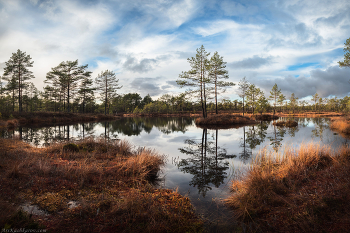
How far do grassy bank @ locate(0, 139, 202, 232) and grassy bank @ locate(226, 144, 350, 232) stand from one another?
4.70 feet

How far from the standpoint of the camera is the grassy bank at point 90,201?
336 cm

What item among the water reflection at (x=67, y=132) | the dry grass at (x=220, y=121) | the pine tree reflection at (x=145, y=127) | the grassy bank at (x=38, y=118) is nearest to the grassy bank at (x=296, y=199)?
the water reflection at (x=67, y=132)

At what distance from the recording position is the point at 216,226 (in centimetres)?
393

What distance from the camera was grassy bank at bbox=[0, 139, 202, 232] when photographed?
3.36 m

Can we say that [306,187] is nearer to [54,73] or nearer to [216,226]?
[216,226]

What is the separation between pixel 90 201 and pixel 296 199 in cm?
519

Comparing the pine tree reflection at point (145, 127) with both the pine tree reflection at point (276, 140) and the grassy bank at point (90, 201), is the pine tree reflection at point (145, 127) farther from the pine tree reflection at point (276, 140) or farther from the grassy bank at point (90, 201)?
the grassy bank at point (90, 201)

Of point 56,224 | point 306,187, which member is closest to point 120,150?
point 56,224

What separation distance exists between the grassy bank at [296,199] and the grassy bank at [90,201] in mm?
1432

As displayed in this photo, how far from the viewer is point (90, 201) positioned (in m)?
4.23

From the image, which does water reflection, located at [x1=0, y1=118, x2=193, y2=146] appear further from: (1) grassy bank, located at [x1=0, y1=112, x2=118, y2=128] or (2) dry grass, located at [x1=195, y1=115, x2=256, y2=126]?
(1) grassy bank, located at [x1=0, y1=112, x2=118, y2=128]

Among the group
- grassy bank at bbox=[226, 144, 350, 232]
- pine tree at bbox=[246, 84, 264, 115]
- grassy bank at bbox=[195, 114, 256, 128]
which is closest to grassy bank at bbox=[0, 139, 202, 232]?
grassy bank at bbox=[226, 144, 350, 232]

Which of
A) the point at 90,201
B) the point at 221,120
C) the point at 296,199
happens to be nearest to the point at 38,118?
the point at 221,120

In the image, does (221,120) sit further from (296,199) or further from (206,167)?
(296,199)
